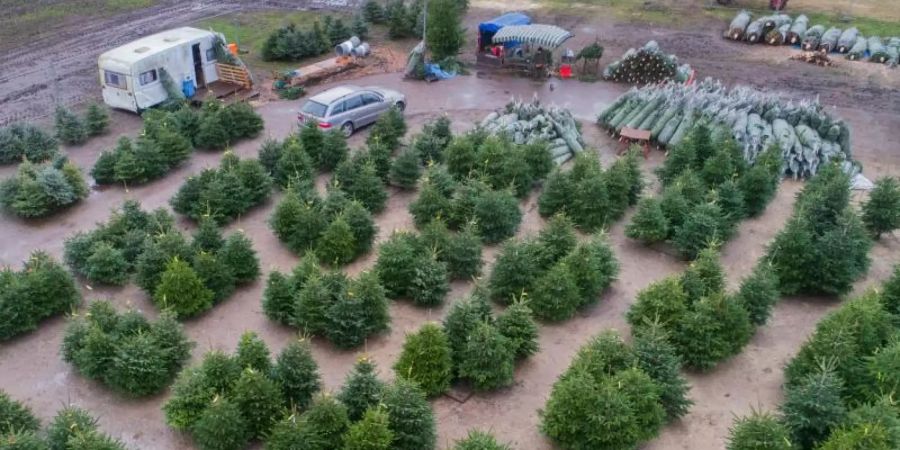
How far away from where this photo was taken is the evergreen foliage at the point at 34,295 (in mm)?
15438

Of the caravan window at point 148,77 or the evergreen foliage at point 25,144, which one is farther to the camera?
the caravan window at point 148,77

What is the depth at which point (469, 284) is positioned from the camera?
17.9m

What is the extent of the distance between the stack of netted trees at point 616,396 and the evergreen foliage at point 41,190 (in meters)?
14.6

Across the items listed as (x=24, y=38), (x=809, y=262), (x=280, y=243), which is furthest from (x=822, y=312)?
(x=24, y=38)

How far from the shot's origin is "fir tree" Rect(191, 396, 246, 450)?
12.2 metres

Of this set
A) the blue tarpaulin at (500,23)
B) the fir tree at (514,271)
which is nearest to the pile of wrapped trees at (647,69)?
the blue tarpaulin at (500,23)

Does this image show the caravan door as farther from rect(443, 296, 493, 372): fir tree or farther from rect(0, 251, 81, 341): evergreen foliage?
rect(443, 296, 493, 372): fir tree

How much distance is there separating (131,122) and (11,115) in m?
4.21

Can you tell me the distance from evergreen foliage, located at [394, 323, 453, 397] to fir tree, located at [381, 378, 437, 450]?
1354mm

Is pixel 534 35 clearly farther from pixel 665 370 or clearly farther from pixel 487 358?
pixel 665 370

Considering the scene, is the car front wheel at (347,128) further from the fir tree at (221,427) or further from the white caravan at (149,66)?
the fir tree at (221,427)

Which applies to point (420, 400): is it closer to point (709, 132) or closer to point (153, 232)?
point (153, 232)

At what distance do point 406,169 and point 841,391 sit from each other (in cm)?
1256

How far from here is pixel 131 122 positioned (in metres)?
26.8
